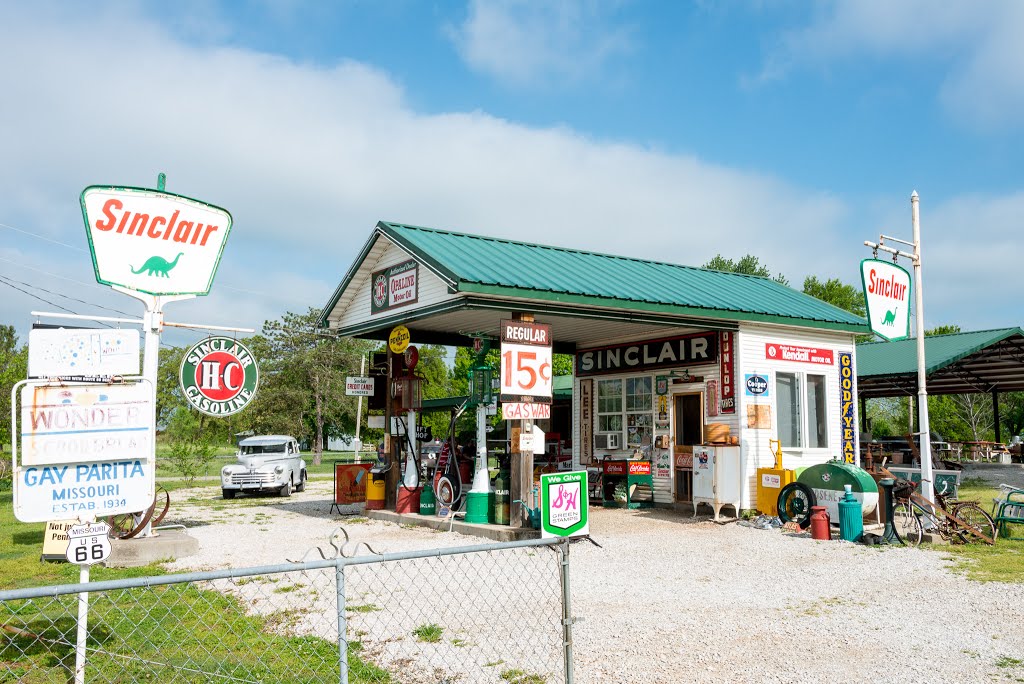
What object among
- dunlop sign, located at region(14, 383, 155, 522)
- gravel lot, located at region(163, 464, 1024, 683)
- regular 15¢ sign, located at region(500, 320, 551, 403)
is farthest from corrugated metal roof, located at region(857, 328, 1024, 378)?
dunlop sign, located at region(14, 383, 155, 522)

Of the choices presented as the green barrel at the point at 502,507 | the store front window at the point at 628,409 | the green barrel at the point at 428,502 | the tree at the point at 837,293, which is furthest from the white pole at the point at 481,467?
the tree at the point at 837,293

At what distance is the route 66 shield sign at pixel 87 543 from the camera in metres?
5.46

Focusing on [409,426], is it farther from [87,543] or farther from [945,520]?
[87,543]

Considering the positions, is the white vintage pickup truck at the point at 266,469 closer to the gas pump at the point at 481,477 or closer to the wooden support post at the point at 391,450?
the wooden support post at the point at 391,450

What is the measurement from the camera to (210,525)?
1583 cm

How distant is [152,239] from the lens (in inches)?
308

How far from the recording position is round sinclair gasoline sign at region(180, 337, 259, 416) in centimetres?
844

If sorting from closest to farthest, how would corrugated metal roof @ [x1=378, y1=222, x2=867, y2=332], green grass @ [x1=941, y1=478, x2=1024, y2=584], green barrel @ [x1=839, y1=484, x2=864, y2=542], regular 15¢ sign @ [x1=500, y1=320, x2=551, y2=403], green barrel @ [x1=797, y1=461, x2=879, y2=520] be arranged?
green grass @ [x1=941, y1=478, x2=1024, y2=584]
regular 15¢ sign @ [x1=500, y1=320, x2=551, y2=403]
green barrel @ [x1=839, y1=484, x2=864, y2=542]
corrugated metal roof @ [x1=378, y1=222, x2=867, y2=332]
green barrel @ [x1=797, y1=461, x2=879, y2=520]

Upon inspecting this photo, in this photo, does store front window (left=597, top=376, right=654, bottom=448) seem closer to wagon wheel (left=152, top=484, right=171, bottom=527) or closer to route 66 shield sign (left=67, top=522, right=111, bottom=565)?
wagon wheel (left=152, top=484, right=171, bottom=527)

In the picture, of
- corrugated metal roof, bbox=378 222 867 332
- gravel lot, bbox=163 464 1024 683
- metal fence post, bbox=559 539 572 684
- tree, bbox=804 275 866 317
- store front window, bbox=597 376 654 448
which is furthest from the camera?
tree, bbox=804 275 866 317

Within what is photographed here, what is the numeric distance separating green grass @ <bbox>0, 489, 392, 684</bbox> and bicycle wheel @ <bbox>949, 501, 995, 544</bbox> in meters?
9.90

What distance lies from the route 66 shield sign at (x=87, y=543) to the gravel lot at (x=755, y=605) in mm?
2614

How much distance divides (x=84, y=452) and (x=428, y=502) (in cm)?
1015

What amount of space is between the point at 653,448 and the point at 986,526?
648 centimetres
